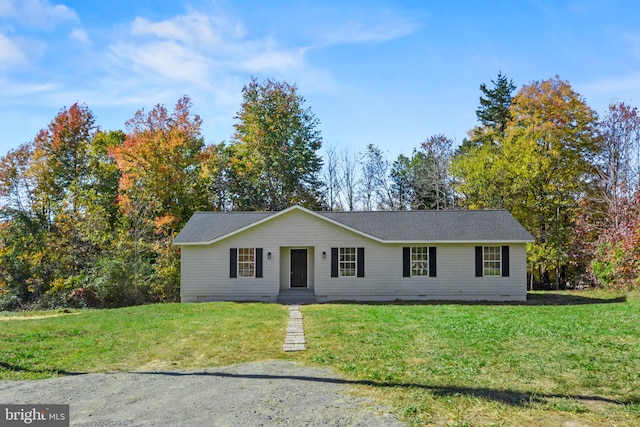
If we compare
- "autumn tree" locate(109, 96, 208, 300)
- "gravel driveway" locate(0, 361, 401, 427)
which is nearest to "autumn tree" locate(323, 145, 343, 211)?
"autumn tree" locate(109, 96, 208, 300)

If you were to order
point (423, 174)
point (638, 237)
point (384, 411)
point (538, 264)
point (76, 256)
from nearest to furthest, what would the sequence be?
point (384, 411)
point (638, 237)
point (76, 256)
point (538, 264)
point (423, 174)

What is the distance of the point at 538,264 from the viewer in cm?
2625

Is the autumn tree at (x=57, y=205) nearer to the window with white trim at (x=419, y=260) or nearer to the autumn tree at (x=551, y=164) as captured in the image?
the window with white trim at (x=419, y=260)

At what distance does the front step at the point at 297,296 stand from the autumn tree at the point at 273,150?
12.8 metres

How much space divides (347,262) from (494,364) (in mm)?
11388

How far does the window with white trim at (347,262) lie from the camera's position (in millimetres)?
18297

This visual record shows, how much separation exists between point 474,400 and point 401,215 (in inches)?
597

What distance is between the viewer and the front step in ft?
58.2

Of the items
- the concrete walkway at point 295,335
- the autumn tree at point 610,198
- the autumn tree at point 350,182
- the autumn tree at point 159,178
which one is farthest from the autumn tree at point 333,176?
the concrete walkway at point 295,335

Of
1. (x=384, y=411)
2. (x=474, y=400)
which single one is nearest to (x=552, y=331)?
(x=474, y=400)

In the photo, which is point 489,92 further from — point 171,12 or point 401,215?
point 171,12

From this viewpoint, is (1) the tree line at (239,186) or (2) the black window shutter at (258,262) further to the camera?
(1) the tree line at (239,186)

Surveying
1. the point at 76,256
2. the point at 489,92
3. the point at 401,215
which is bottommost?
the point at 76,256

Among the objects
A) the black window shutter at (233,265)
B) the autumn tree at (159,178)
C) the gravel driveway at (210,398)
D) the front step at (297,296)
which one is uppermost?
the autumn tree at (159,178)
